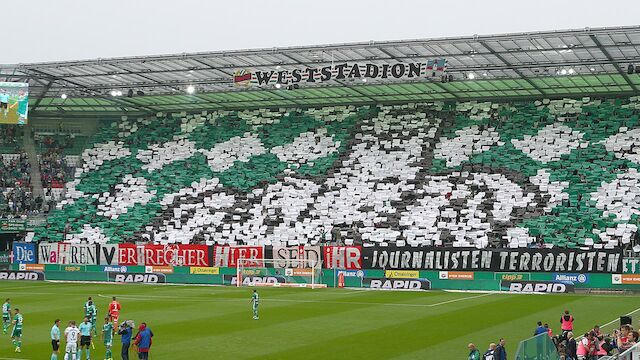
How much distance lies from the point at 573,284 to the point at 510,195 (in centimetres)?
1042

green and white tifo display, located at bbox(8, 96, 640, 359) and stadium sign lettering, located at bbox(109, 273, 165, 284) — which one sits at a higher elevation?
green and white tifo display, located at bbox(8, 96, 640, 359)

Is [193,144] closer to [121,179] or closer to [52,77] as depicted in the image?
[121,179]

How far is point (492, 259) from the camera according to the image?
2264 inches

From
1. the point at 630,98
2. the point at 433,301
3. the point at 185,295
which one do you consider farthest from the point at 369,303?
the point at 630,98

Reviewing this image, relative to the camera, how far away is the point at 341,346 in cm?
3089

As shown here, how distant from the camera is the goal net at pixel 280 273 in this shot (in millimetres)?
61344

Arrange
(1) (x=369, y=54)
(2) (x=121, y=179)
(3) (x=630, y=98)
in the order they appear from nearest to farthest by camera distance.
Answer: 1. (1) (x=369, y=54)
2. (3) (x=630, y=98)
3. (2) (x=121, y=179)

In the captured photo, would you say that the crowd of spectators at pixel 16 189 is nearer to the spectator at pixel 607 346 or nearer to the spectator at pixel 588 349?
the spectator at pixel 588 349

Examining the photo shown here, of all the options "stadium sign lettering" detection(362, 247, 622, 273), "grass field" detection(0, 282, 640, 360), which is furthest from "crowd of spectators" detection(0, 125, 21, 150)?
"stadium sign lettering" detection(362, 247, 622, 273)

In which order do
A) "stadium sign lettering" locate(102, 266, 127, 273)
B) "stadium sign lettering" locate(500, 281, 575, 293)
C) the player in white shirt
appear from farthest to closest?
"stadium sign lettering" locate(102, 266, 127, 273) → "stadium sign lettering" locate(500, 281, 575, 293) → the player in white shirt

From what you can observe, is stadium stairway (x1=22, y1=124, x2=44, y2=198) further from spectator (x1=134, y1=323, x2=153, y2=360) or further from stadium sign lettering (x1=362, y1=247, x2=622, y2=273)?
spectator (x1=134, y1=323, x2=153, y2=360)

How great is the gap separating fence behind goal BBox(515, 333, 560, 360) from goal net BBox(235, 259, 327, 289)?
41.4 meters

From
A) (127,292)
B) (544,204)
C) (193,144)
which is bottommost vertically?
(127,292)

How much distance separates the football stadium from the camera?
53094 millimetres
